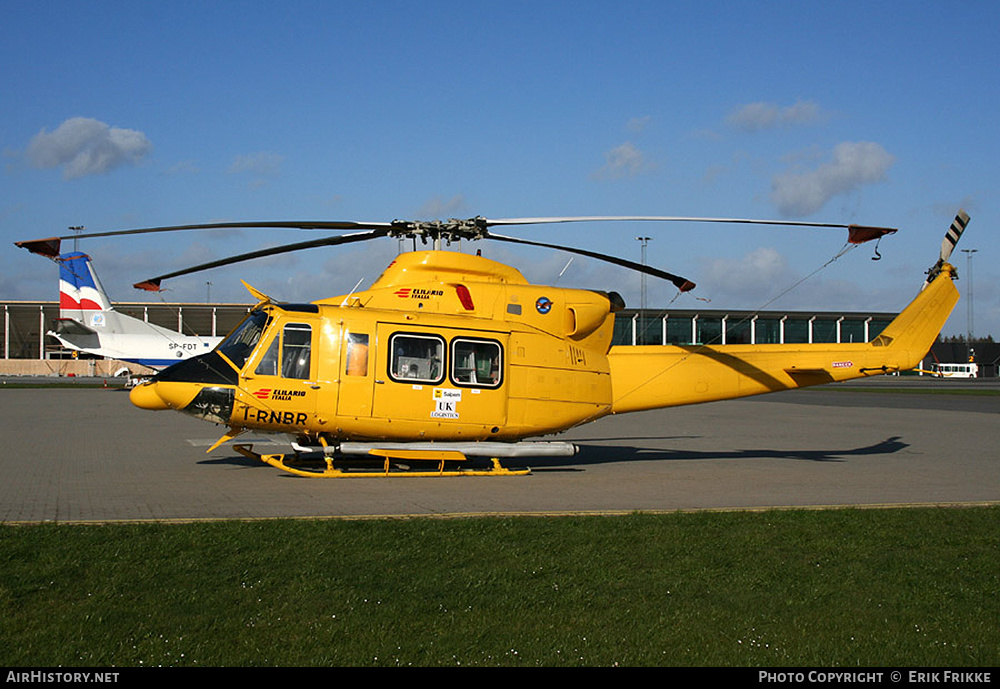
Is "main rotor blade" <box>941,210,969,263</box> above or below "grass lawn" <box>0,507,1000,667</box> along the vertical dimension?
above

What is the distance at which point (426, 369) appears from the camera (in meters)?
13.5

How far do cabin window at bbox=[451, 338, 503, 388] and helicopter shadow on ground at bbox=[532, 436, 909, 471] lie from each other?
2171mm

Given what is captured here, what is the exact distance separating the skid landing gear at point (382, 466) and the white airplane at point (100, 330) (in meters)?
34.4

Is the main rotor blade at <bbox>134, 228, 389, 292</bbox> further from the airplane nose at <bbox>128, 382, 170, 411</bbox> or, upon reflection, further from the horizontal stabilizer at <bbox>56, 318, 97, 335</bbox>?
the horizontal stabilizer at <bbox>56, 318, 97, 335</bbox>

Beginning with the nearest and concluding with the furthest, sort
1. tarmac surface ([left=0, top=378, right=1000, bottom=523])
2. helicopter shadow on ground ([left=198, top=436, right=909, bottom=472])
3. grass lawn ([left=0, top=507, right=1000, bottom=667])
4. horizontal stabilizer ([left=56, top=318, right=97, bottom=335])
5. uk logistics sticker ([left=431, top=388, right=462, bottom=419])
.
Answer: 1. grass lawn ([left=0, top=507, right=1000, bottom=667])
2. tarmac surface ([left=0, top=378, right=1000, bottom=523])
3. uk logistics sticker ([left=431, top=388, right=462, bottom=419])
4. helicopter shadow on ground ([left=198, top=436, right=909, bottom=472])
5. horizontal stabilizer ([left=56, top=318, right=97, bottom=335])

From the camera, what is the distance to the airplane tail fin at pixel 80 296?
153 ft

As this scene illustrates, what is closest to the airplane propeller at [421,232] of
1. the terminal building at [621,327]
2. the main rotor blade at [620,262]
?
the main rotor blade at [620,262]

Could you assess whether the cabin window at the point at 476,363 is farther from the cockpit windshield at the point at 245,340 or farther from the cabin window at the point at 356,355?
the cockpit windshield at the point at 245,340

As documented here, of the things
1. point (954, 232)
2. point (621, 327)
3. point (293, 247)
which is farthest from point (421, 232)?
point (621, 327)

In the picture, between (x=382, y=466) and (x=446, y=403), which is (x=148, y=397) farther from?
(x=446, y=403)

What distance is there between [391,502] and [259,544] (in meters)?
3.30

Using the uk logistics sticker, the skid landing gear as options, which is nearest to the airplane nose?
the skid landing gear

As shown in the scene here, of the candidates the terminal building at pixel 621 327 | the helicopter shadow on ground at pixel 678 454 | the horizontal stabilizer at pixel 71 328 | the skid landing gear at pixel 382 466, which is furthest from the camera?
Answer: the terminal building at pixel 621 327

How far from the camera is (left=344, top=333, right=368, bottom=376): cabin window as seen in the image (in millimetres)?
13242
